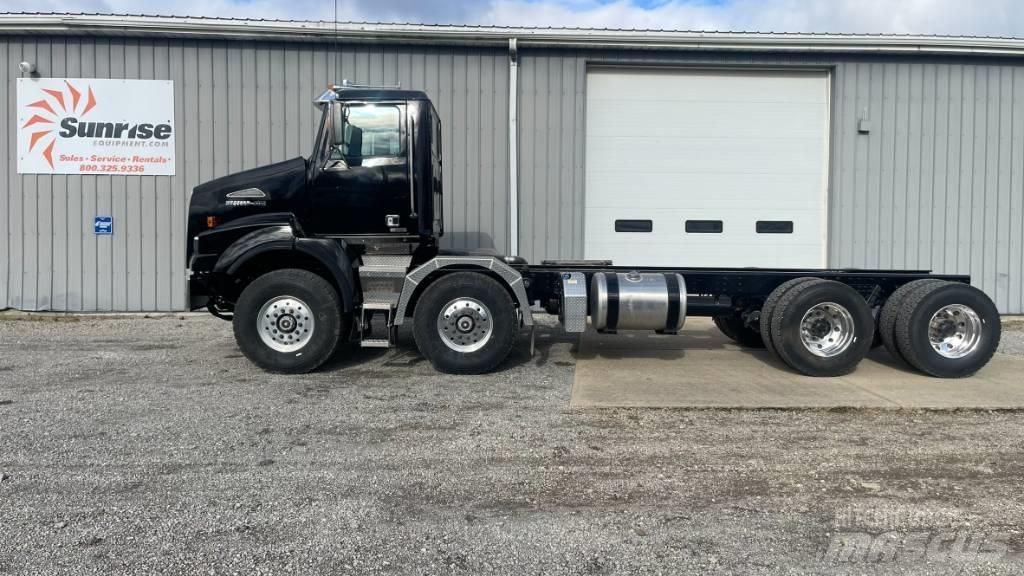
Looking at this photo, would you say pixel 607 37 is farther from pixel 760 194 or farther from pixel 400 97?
pixel 400 97

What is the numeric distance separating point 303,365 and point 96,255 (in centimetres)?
639

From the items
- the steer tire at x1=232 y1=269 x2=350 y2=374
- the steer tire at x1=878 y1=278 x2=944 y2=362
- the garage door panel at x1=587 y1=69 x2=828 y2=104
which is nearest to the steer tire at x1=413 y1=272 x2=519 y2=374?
the steer tire at x1=232 y1=269 x2=350 y2=374

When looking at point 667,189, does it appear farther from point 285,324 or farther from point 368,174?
point 285,324

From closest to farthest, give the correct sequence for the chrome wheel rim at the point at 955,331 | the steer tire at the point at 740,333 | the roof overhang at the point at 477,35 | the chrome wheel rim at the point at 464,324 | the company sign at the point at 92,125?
1. the chrome wheel rim at the point at 464,324
2. the chrome wheel rim at the point at 955,331
3. the steer tire at the point at 740,333
4. the roof overhang at the point at 477,35
5. the company sign at the point at 92,125

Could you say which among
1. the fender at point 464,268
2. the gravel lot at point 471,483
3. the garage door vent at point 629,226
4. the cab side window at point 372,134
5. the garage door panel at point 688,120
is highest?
the garage door panel at point 688,120

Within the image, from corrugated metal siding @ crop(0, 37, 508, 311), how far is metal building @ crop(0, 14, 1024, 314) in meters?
0.03

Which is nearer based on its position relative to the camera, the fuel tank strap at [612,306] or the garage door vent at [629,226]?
the fuel tank strap at [612,306]

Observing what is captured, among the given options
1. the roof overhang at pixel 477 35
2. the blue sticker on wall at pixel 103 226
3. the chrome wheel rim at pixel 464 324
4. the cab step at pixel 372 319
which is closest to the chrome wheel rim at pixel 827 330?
the chrome wheel rim at pixel 464 324

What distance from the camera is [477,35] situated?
35.0 ft

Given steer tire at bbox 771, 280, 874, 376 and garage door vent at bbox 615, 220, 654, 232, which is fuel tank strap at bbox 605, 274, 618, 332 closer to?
steer tire at bbox 771, 280, 874, 376

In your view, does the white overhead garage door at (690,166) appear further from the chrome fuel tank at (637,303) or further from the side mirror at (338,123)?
the side mirror at (338,123)

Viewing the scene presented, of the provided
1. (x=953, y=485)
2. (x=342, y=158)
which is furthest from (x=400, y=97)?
(x=953, y=485)

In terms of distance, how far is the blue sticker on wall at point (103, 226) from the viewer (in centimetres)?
1076

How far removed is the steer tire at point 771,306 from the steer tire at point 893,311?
2.47ft
